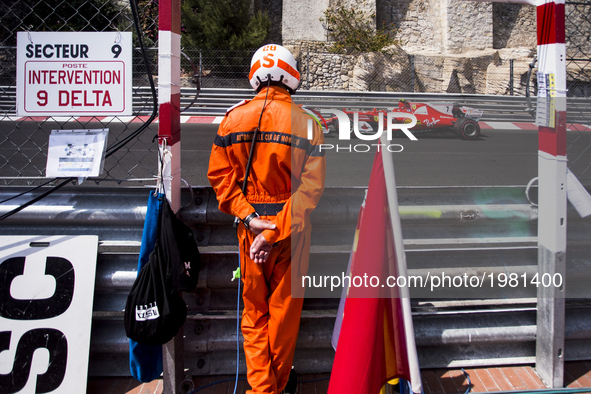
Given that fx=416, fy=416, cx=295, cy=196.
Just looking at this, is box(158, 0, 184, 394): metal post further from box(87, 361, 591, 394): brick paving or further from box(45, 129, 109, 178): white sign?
box(45, 129, 109, 178): white sign

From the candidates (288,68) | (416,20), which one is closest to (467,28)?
(416,20)

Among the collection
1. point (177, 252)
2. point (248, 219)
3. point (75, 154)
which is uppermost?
point (75, 154)

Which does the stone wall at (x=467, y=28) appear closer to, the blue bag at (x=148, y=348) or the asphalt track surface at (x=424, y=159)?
the asphalt track surface at (x=424, y=159)

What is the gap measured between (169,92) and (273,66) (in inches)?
22.2

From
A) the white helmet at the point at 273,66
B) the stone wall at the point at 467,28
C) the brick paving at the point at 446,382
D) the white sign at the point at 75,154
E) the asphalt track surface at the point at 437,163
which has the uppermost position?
the stone wall at the point at 467,28

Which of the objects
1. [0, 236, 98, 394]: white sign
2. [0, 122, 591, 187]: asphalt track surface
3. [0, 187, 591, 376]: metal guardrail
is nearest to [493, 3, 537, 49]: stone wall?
[0, 122, 591, 187]: asphalt track surface

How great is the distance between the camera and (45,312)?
232cm

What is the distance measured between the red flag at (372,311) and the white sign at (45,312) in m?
1.47

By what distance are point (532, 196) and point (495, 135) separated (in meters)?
8.37

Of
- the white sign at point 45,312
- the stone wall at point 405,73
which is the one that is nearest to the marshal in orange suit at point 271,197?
the white sign at point 45,312

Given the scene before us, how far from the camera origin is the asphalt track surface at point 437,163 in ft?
22.8

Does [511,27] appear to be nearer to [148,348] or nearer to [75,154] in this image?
[75,154]

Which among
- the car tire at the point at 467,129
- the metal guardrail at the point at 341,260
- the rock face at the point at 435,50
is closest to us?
the metal guardrail at the point at 341,260

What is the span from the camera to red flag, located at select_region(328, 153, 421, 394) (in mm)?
1825
